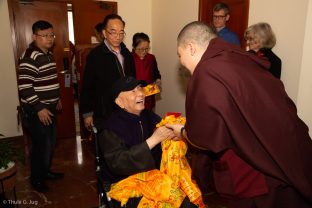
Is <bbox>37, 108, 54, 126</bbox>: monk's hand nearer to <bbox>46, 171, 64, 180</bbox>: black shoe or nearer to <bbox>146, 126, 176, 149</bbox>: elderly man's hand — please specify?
<bbox>46, 171, 64, 180</bbox>: black shoe

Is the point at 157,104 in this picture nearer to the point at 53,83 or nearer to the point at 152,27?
the point at 152,27

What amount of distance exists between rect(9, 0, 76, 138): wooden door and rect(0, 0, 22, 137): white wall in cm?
10

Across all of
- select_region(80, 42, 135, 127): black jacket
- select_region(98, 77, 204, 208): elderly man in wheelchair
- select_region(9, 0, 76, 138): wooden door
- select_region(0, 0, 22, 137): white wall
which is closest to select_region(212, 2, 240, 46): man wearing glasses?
select_region(80, 42, 135, 127): black jacket

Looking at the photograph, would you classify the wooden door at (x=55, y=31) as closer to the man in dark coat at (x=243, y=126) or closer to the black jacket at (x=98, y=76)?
the black jacket at (x=98, y=76)

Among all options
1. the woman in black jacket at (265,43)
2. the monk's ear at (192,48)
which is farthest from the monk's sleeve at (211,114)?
the woman in black jacket at (265,43)

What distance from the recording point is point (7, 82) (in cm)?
408

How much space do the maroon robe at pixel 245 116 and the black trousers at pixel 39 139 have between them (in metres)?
1.85

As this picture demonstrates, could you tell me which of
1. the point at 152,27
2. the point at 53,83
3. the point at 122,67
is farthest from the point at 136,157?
the point at 152,27

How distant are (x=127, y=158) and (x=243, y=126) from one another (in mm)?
709

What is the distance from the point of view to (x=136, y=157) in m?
1.59

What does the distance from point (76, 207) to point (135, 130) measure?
128 cm

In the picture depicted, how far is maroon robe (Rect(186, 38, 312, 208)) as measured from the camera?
1.17 m

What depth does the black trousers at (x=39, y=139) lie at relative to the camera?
2.63 metres

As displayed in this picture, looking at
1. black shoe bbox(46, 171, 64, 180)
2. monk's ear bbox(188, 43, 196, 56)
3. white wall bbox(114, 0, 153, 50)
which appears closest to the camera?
monk's ear bbox(188, 43, 196, 56)
